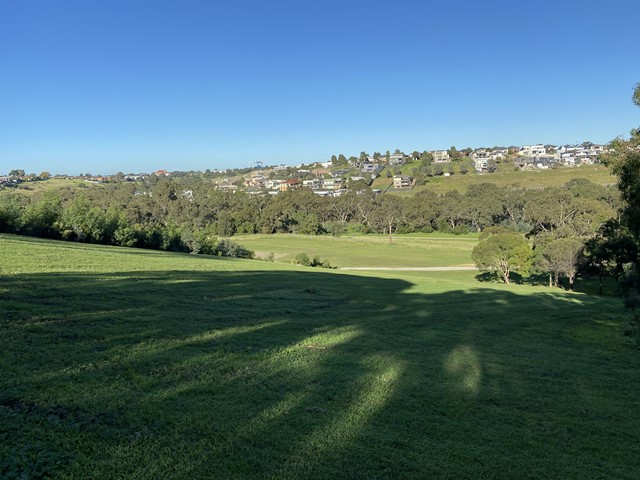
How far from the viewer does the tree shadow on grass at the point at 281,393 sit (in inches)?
180

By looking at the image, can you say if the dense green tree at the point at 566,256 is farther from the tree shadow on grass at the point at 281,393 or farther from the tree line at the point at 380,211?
the tree shadow on grass at the point at 281,393

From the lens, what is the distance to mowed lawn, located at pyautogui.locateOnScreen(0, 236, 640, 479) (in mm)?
4559

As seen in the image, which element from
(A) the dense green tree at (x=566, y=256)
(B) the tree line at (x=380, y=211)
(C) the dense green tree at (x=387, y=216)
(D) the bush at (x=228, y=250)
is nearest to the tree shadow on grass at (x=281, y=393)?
(A) the dense green tree at (x=566, y=256)

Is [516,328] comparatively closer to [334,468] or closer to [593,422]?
[593,422]

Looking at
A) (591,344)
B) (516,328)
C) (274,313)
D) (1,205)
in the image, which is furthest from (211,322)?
(1,205)

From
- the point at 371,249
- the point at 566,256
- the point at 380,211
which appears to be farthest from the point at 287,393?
the point at 380,211

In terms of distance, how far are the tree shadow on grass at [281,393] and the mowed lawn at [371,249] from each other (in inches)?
1824

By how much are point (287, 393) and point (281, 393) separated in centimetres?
9

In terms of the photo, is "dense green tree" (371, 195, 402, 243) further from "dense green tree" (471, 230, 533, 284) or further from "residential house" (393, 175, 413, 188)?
"residential house" (393, 175, 413, 188)

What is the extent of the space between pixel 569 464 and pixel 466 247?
74116 millimetres

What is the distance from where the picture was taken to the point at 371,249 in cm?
7856

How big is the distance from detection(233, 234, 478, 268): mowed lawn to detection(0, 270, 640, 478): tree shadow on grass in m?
46.3

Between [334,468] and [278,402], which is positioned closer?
[334,468]

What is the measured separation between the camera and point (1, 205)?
3434 cm
